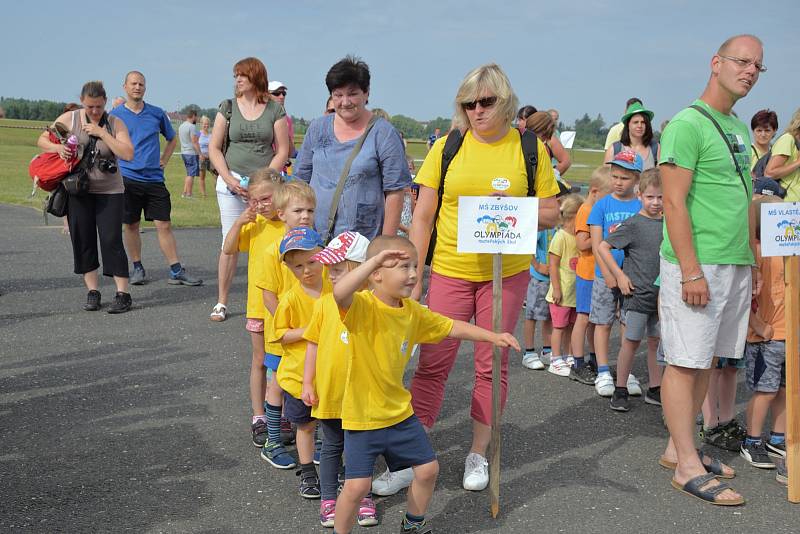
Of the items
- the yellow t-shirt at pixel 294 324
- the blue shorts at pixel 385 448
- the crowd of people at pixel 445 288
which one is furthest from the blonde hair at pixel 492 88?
the blue shorts at pixel 385 448

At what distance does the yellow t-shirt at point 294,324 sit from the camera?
438cm

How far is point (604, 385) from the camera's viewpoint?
637 cm

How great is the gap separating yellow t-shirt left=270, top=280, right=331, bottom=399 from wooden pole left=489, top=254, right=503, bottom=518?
82cm

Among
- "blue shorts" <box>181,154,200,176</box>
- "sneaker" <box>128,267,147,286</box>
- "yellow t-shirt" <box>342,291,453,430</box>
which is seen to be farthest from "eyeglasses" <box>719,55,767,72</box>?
"blue shorts" <box>181,154,200,176</box>

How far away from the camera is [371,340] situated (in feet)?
12.4

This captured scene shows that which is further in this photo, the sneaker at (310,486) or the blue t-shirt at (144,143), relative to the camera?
the blue t-shirt at (144,143)

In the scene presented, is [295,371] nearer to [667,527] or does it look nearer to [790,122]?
[667,527]

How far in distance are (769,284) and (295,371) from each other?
279 cm

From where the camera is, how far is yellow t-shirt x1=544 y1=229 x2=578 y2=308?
694cm

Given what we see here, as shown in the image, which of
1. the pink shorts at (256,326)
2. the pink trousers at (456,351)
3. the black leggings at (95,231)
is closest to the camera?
the pink trousers at (456,351)

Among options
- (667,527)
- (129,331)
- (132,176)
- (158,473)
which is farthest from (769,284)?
(132,176)

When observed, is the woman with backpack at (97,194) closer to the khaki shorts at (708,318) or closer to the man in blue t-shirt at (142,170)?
the man in blue t-shirt at (142,170)

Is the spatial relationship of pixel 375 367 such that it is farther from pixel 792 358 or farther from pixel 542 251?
pixel 542 251

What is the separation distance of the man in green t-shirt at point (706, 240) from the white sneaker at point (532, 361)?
2396 millimetres
